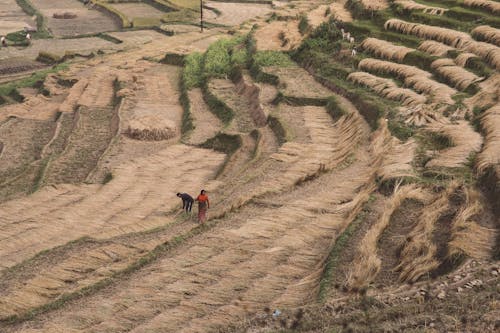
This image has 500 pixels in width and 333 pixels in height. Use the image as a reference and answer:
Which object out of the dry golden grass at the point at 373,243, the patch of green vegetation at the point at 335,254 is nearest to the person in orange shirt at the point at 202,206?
the patch of green vegetation at the point at 335,254

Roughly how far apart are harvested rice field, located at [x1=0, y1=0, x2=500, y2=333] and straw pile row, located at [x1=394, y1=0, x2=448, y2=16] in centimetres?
12

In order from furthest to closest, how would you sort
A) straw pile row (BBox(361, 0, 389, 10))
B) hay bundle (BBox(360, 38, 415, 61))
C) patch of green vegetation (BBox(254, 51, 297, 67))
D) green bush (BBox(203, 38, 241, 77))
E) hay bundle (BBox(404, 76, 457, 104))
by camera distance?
straw pile row (BBox(361, 0, 389, 10)) < green bush (BBox(203, 38, 241, 77)) < patch of green vegetation (BBox(254, 51, 297, 67)) < hay bundle (BBox(360, 38, 415, 61)) < hay bundle (BBox(404, 76, 457, 104))

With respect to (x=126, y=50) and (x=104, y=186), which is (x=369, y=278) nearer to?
(x=104, y=186)

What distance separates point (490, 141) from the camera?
47.2ft

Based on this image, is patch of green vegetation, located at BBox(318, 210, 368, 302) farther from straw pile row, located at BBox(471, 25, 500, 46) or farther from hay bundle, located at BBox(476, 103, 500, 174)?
straw pile row, located at BBox(471, 25, 500, 46)

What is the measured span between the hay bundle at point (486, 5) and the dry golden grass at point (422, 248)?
1604 cm

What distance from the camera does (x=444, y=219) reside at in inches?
452

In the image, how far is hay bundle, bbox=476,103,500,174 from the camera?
1306cm


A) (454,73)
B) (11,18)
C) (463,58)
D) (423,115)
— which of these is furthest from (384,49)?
(11,18)

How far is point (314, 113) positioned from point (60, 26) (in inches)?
1482

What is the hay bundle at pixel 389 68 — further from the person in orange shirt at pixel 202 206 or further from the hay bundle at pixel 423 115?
the person in orange shirt at pixel 202 206

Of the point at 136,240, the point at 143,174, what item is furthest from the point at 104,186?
the point at 136,240

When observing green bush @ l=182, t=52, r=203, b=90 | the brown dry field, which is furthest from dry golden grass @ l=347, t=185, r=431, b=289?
the brown dry field

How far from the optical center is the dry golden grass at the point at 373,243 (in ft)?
31.2
